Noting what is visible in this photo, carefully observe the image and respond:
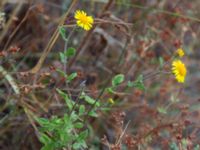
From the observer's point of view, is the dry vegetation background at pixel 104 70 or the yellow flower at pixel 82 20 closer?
the yellow flower at pixel 82 20

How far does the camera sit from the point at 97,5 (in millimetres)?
2635

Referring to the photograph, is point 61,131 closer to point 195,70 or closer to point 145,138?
point 145,138

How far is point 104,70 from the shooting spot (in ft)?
7.61

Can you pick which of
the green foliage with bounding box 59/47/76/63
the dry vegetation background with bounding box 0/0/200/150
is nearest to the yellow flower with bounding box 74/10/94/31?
the green foliage with bounding box 59/47/76/63

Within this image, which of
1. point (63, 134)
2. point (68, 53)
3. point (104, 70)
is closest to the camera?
point (63, 134)

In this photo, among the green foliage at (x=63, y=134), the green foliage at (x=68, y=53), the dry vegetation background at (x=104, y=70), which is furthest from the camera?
the dry vegetation background at (x=104, y=70)

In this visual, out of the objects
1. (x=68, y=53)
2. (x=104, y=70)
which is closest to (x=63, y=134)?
(x=68, y=53)

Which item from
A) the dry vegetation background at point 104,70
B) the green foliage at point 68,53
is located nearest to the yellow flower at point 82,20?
the green foliage at point 68,53

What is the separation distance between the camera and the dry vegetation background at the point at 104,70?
5.81 ft

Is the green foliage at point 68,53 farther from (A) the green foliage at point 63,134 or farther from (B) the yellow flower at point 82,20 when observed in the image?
(A) the green foliage at point 63,134

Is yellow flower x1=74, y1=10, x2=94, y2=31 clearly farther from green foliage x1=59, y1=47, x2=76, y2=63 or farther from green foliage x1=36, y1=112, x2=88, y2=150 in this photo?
green foliage x1=36, y1=112, x2=88, y2=150

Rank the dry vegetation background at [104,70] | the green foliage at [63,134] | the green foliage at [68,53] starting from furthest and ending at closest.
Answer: the dry vegetation background at [104,70], the green foliage at [68,53], the green foliage at [63,134]

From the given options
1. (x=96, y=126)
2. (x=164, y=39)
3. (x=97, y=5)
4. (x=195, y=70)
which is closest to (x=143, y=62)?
(x=164, y=39)

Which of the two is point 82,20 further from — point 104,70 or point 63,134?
point 104,70
